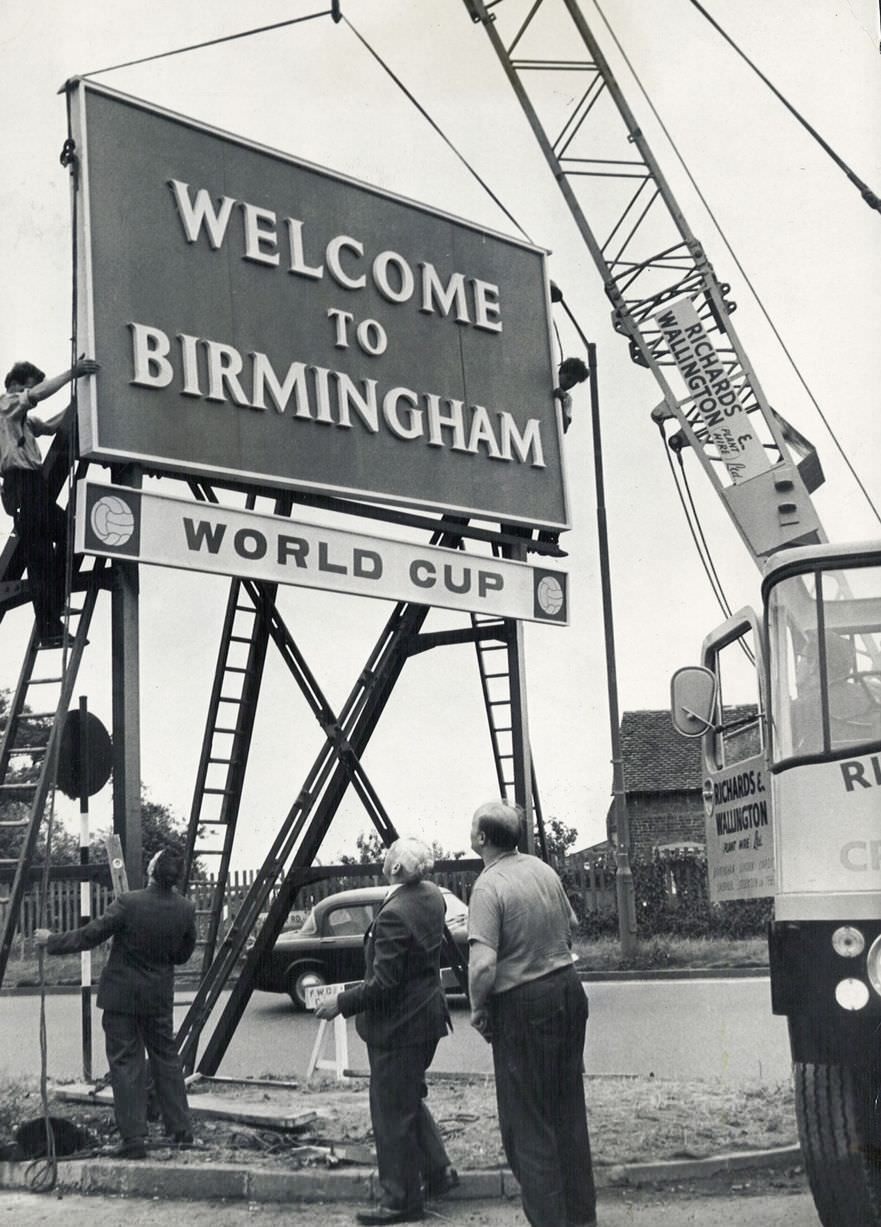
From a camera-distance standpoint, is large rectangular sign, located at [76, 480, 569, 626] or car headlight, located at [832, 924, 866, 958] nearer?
car headlight, located at [832, 924, 866, 958]

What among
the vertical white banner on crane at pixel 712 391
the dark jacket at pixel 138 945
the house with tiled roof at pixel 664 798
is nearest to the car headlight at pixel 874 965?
the dark jacket at pixel 138 945

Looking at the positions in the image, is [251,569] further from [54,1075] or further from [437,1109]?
[54,1075]

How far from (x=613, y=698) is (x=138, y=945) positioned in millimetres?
15750

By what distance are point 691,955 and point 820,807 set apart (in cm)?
1757

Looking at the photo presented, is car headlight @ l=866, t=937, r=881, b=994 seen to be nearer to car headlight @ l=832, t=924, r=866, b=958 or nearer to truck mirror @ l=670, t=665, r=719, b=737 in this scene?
car headlight @ l=832, t=924, r=866, b=958

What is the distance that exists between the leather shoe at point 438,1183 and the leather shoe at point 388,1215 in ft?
0.99

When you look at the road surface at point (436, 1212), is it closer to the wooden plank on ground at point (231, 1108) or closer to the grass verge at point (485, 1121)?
the grass verge at point (485, 1121)

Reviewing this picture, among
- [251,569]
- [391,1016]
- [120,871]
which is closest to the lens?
[391,1016]

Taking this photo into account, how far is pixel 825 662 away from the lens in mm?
6422

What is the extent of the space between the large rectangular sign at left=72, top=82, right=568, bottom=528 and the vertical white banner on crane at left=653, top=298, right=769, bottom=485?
4.77 meters

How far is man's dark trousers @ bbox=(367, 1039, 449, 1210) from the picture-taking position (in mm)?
6578

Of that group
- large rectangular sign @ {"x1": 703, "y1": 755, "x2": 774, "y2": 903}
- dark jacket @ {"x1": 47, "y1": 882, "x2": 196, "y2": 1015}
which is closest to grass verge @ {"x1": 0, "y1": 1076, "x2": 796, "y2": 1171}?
dark jacket @ {"x1": 47, "y1": 882, "x2": 196, "y2": 1015}

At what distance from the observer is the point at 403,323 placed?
10727mm

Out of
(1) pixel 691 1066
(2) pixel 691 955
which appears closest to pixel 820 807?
(1) pixel 691 1066
